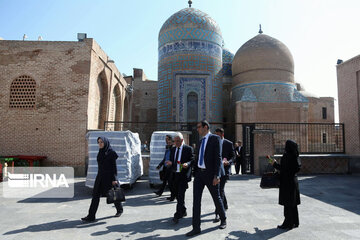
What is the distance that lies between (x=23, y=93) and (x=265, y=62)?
16.7 meters

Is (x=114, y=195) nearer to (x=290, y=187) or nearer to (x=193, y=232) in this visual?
(x=193, y=232)

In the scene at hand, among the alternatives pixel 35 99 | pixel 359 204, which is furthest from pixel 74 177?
pixel 359 204

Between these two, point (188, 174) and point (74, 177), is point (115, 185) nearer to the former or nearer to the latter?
point (188, 174)

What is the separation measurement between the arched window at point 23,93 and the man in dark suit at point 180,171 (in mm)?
7437

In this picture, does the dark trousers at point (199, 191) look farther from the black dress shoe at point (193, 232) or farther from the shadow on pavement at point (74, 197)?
the shadow on pavement at point (74, 197)

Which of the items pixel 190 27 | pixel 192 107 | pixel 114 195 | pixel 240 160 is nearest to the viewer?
pixel 114 195

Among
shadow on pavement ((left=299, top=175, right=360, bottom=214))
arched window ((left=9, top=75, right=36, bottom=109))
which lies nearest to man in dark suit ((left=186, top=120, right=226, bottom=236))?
shadow on pavement ((left=299, top=175, right=360, bottom=214))

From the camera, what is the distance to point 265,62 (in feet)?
67.9

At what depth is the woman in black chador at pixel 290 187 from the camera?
12.7 feet

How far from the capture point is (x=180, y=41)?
20.9 meters

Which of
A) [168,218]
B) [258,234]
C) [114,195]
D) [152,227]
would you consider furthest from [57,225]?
[258,234]

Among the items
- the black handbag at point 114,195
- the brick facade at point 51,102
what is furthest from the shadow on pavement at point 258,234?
the brick facade at point 51,102

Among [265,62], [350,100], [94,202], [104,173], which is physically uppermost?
[265,62]

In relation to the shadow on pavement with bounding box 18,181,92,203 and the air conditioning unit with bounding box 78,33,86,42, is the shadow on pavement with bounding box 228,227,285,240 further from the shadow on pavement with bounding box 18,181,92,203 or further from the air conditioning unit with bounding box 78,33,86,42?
the air conditioning unit with bounding box 78,33,86,42
